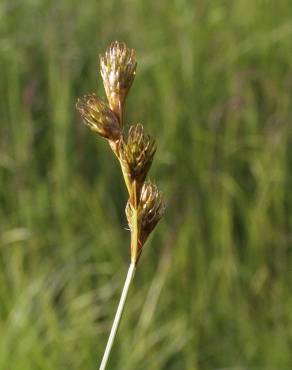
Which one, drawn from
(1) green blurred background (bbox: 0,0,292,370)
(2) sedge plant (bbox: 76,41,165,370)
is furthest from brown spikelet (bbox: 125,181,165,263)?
(1) green blurred background (bbox: 0,0,292,370)

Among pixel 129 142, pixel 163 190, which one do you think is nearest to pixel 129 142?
pixel 129 142

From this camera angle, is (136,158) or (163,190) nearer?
(136,158)

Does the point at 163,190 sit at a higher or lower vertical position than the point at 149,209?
lower

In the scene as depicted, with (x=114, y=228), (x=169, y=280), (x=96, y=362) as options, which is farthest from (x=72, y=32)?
(x=96, y=362)

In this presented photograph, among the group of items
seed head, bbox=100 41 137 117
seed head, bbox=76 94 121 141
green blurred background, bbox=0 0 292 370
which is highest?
seed head, bbox=100 41 137 117

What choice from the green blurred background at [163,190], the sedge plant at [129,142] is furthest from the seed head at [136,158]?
the green blurred background at [163,190]

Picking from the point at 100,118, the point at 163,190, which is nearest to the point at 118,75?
the point at 100,118

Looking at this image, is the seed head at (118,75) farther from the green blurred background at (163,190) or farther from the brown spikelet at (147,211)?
the green blurred background at (163,190)

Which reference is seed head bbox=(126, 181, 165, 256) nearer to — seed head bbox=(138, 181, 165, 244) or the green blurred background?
seed head bbox=(138, 181, 165, 244)

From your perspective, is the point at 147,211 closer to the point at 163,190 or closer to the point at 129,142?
the point at 129,142
